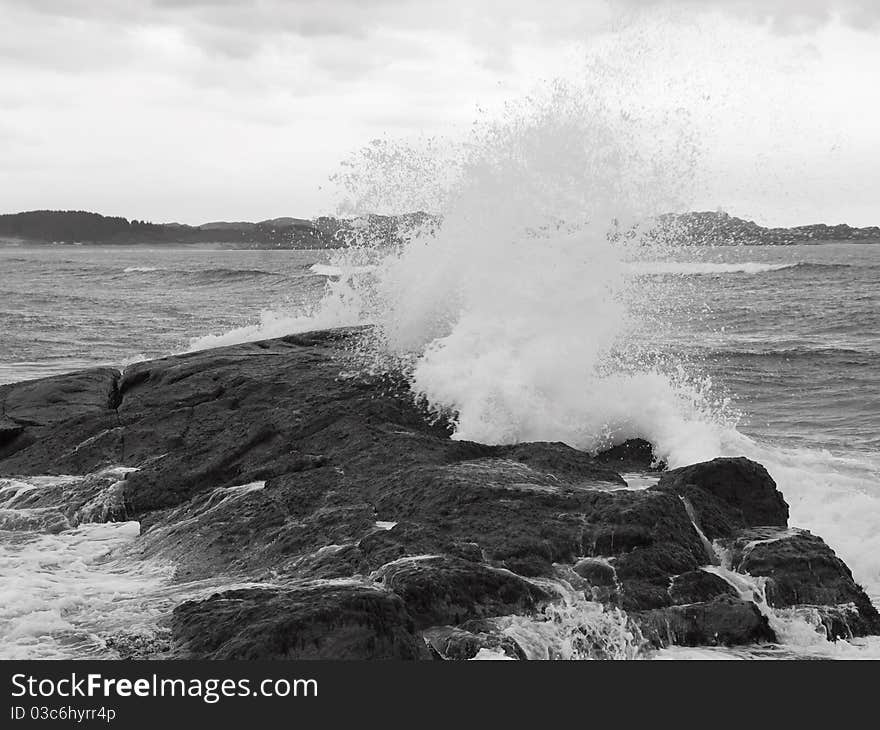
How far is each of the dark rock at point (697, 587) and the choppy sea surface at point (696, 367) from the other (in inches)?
12.7

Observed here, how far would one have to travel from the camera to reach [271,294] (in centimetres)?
3762

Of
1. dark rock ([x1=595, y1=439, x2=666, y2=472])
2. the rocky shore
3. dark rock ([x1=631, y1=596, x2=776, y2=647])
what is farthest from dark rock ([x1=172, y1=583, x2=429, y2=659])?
dark rock ([x1=595, y1=439, x2=666, y2=472])

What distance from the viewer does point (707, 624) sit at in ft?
17.3

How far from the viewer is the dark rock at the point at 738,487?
6379 mm

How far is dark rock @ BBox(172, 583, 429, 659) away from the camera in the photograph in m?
4.43

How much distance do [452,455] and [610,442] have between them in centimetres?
174

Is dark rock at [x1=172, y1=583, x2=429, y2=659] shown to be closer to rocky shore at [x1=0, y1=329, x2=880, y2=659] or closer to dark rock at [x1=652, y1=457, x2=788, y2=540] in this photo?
rocky shore at [x1=0, y1=329, x2=880, y2=659]

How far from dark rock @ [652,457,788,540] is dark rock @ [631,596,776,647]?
1.03 meters

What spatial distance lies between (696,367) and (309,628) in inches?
515

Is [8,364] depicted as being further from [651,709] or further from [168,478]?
[651,709]

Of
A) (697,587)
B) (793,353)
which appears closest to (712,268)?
(793,353)

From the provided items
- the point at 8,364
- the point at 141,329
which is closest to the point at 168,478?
the point at 8,364

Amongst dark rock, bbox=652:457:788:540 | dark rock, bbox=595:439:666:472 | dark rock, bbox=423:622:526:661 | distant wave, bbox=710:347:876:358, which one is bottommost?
distant wave, bbox=710:347:876:358

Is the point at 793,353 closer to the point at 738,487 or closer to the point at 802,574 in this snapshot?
the point at 738,487
